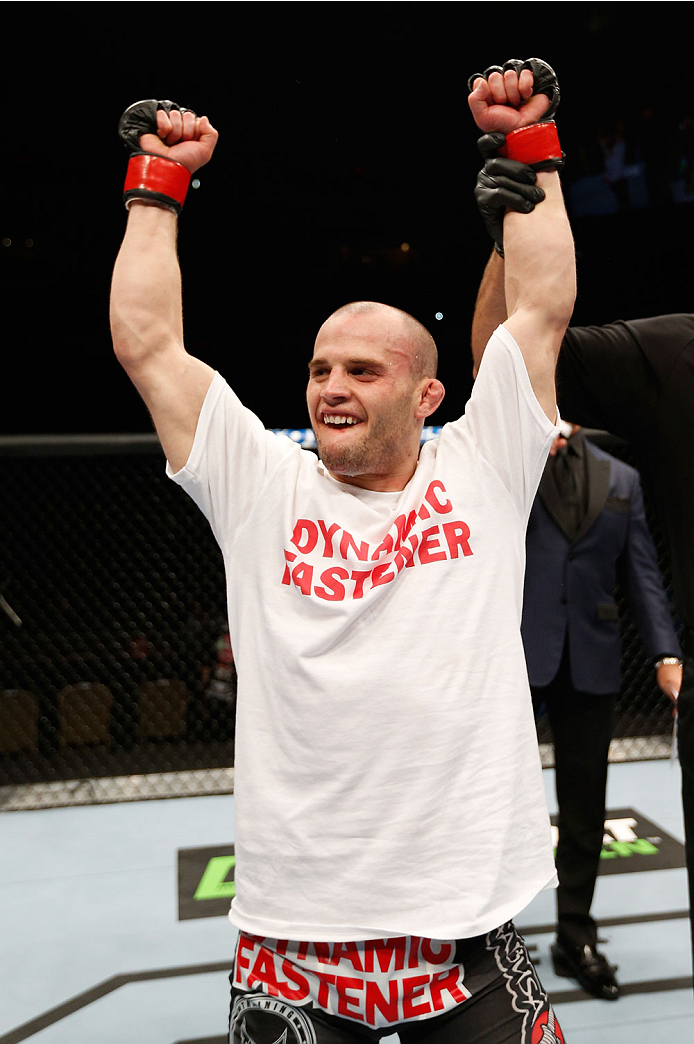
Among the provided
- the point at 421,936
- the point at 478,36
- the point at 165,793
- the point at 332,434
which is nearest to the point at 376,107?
the point at 478,36

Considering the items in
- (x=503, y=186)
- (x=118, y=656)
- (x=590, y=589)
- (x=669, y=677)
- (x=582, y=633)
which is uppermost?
(x=503, y=186)

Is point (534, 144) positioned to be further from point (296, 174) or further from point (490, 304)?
point (296, 174)

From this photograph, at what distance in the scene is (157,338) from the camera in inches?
42.8

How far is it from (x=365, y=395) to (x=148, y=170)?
43cm

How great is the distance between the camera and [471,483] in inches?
43.2

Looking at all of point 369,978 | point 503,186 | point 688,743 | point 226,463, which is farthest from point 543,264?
point 369,978

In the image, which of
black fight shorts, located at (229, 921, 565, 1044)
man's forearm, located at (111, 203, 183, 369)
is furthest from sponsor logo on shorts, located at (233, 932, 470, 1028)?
man's forearm, located at (111, 203, 183, 369)

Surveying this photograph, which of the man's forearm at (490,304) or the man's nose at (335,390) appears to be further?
the man's forearm at (490,304)

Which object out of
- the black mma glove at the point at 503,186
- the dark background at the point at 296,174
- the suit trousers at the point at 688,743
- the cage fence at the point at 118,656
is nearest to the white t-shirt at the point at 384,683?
the black mma glove at the point at 503,186

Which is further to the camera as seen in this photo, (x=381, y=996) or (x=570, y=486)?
(x=570, y=486)

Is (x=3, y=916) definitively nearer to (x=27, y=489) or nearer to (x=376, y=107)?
(x=27, y=489)

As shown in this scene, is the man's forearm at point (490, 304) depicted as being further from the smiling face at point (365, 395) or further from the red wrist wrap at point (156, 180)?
the red wrist wrap at point (156, 180)

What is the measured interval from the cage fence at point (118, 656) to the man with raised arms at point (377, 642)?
230 cm

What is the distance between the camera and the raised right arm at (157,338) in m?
1.08
